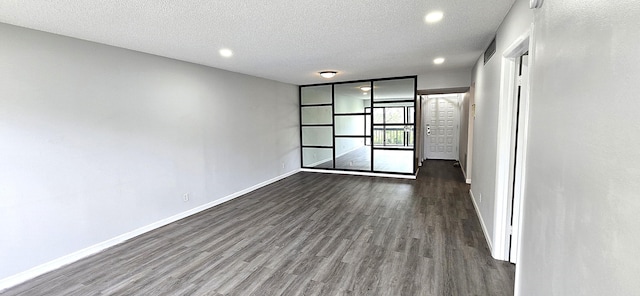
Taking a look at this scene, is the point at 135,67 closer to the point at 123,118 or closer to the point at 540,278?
the point at 123,118

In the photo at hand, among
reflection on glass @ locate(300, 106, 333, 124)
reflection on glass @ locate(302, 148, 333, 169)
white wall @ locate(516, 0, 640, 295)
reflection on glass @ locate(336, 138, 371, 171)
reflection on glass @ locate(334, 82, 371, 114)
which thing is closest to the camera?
white wall @ locate(516, 0, 640, 295)

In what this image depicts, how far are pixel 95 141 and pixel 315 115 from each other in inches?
202

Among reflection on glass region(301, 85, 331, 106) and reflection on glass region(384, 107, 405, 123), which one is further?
reflection on glass region(384, 107, 405, 123)

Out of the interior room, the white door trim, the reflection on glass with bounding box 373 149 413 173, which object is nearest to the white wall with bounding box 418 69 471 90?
the interior room

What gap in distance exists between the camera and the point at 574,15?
1101 mm

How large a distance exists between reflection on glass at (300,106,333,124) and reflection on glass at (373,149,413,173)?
1.93m

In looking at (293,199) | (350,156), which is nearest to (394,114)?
(350,156)

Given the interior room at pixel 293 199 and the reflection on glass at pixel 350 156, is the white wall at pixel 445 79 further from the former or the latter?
the reflection on glass at pixel 350 156

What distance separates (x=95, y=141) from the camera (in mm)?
3023

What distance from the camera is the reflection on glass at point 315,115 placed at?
736 cm

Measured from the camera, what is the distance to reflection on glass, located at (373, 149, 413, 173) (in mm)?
6965

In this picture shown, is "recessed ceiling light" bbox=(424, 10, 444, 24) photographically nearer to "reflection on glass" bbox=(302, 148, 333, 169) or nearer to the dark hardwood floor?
the dark hardwood floor

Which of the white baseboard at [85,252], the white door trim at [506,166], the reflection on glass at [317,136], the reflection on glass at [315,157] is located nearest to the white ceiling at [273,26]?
the white door trim at [506,166]

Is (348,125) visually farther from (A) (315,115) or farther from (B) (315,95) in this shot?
(B) (315,95)
